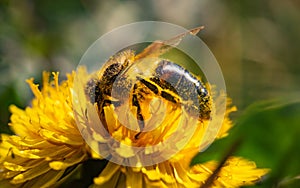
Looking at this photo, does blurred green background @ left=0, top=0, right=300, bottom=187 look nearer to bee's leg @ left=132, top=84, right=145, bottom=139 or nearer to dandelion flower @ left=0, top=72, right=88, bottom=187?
dandelion flower @ left=0, top=72, right=88, bottom=187

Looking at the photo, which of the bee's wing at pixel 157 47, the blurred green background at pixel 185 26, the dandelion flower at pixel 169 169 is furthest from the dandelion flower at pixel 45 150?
the blurred green background at pixel 185 26

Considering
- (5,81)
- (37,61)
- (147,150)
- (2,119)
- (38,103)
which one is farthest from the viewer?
(37,61)

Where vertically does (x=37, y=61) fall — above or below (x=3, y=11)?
below

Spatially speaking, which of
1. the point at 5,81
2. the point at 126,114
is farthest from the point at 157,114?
the point at 5,81

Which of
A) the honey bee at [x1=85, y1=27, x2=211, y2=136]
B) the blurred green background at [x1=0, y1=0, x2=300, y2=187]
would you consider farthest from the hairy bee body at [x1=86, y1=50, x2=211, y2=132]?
the blurred green background at [x1=0, y1=0, x2=300, y2=187]

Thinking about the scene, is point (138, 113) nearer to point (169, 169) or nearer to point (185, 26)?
point (169, 169)

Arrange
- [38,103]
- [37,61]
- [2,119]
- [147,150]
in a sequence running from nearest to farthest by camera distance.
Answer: [147,150]
[38,103]
[2,119]
[37,61]

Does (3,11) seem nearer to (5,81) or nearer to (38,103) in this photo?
(5,81)

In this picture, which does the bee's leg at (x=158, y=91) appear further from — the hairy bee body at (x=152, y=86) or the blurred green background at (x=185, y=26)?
the blurred green background at (x=185, y=26)
